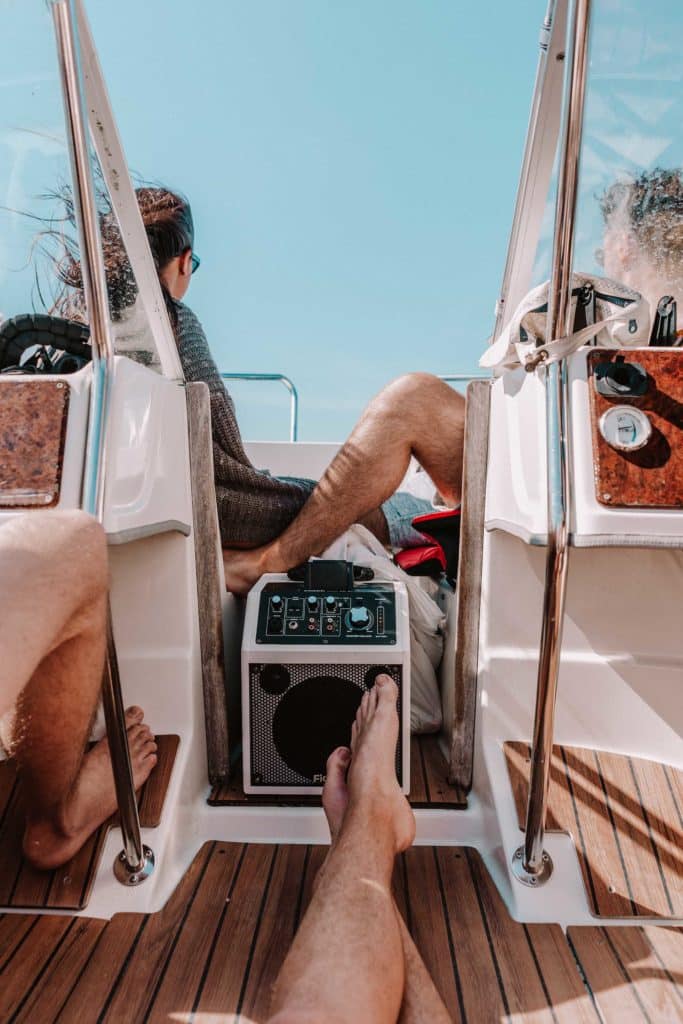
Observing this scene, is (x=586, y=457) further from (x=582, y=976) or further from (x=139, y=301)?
(x=139, y=301)

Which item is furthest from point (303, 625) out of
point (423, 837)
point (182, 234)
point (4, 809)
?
point (182, 234)

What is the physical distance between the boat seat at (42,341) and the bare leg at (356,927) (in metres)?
0.97

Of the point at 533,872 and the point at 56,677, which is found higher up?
the point at 56,677

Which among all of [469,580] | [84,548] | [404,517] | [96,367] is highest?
[96,367]

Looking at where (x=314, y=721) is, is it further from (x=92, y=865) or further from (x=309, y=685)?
(x=92, y=865)

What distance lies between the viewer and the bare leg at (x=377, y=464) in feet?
5.40

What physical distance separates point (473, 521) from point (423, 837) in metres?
0.69

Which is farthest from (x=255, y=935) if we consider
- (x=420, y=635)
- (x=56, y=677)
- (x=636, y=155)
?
(x=636, y=155)

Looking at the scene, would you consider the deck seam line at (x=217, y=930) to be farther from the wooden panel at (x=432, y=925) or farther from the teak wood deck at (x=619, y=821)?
the teak wood deck at (x=619, y=821)

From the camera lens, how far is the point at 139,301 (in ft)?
4.76

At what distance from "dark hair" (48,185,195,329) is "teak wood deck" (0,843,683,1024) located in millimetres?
1137

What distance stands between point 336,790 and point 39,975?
1.74 feet

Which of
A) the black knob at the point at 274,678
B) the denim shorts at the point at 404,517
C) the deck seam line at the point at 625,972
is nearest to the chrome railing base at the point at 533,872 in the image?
the deck seam line at the point at 625,972

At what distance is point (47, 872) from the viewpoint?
1.19m
